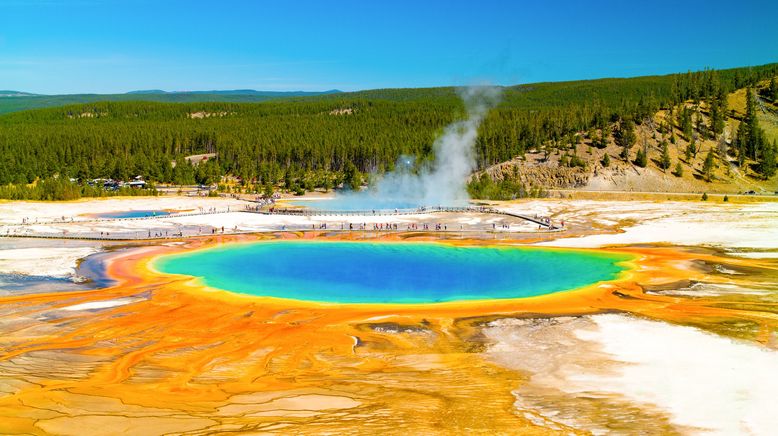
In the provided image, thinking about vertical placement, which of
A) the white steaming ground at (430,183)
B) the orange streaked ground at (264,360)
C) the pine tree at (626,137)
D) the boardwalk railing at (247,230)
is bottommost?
the orange streaked ground at (264,360)

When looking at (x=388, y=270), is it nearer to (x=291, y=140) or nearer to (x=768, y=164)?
(x=768, y=164)

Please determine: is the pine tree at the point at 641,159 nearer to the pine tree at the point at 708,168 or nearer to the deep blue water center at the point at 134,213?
the pine tree at the point at 708,168

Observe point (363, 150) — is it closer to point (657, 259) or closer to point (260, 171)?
point (260, 171)

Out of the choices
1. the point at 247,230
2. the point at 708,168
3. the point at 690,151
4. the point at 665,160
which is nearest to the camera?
the point at 247,230

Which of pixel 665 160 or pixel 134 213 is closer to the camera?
pixel 134 213

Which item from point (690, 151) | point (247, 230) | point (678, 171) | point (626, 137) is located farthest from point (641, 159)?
point (247, 230)

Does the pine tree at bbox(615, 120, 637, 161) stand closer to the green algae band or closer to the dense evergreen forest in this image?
the dense evergreen forest

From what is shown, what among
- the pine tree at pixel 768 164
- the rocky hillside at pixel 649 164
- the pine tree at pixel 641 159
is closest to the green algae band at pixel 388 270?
the rocky hillside at pixel 649 164
